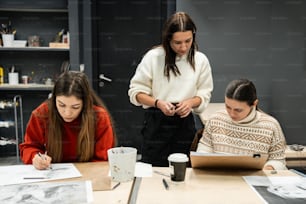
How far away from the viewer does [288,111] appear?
3.08 m

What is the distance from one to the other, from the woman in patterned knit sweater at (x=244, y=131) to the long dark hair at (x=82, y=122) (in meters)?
0.56

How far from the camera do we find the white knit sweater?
76.2 inches

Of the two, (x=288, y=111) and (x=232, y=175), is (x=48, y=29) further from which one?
(x=232, y=175)

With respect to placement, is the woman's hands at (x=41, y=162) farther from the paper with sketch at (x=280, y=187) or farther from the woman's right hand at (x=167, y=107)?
the paper with sketch at (x=280, y=187)

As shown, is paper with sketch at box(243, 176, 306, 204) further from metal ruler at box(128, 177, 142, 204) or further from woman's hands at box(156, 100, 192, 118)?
woman's hands at box(156, 100, 192, 118)

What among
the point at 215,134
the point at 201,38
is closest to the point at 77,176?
the point at 215,134

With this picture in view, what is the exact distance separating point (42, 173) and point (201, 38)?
6.98 ft

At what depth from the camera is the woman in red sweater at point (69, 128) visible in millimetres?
1631

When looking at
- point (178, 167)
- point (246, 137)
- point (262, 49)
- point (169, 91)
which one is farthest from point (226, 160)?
point (262, 49)

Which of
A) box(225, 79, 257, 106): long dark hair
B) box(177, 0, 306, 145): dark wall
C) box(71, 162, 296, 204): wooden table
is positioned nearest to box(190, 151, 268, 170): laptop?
box(71, 162, 296, 204): wooden table

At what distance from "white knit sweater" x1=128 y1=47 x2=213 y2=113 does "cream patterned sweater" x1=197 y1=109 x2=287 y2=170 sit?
0.23 m

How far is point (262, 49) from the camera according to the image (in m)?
3.08

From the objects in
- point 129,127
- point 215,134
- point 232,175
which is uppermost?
point 215,134

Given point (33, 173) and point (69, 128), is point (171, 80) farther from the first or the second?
point (33, 173)
